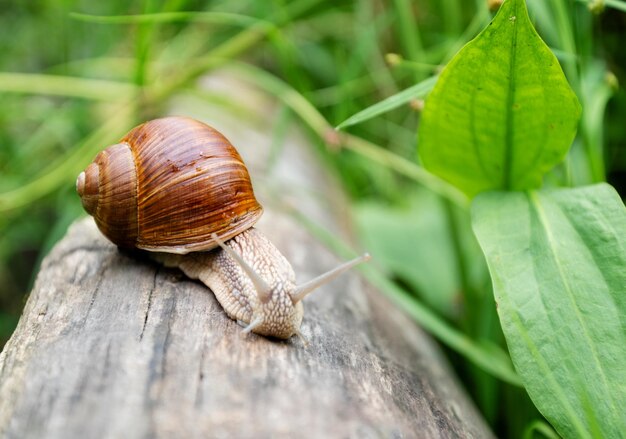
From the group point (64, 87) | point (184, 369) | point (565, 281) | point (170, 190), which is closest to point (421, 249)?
point (565, 281)

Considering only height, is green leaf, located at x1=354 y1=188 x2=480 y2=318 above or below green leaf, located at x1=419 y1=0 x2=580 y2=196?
below

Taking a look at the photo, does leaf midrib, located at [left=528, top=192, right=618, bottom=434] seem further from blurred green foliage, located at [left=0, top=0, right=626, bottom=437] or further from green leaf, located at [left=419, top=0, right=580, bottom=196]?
blurred green foliage, located at [left=0, top=0, right=626, bottom=437]

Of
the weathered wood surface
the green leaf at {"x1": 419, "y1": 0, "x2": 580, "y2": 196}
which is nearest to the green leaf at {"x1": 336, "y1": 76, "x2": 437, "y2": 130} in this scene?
the green leaf at {"x1": 419, "y1": 0, "x2": 580, "y2": 196}

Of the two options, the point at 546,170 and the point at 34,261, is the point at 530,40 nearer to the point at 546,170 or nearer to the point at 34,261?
the point at 546,170

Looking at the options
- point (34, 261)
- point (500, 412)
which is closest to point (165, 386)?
point (500, 412)

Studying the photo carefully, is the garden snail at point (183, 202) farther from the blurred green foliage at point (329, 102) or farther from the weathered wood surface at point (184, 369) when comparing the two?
the blurred green foliage at point (329, 102)

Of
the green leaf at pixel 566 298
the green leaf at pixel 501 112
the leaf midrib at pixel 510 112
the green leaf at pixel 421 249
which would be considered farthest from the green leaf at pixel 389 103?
the green leaf at pixel 421 249
